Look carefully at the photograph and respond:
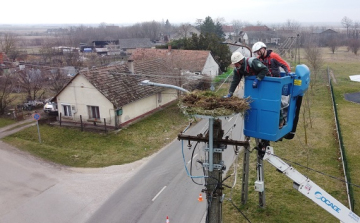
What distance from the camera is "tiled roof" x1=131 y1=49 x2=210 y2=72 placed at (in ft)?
103

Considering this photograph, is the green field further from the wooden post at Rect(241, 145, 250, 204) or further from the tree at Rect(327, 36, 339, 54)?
the tree at Rect(327, 36, 339, 54)

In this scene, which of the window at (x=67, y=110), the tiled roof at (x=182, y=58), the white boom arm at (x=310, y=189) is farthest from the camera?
the tiled roof at (x=182, y=58)

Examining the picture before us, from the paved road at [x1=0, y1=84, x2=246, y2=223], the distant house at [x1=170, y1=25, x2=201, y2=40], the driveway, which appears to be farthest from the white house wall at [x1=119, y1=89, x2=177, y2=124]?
the distant house at [x1=170, y1=25, x2=201, y2=40]

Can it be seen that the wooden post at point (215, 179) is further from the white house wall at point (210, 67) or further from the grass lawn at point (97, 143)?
the white house wall at point (210, 67)

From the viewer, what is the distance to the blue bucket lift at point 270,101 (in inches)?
251

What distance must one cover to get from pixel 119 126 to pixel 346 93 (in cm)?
2465

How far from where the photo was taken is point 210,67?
3831cm

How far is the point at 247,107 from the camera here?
610 cm

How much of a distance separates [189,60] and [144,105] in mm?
12145

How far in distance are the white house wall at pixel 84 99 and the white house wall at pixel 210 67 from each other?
51.4 ft

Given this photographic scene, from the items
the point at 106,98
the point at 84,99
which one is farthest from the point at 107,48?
the point at 106,98

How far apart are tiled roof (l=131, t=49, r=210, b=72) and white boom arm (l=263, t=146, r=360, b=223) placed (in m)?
23.5

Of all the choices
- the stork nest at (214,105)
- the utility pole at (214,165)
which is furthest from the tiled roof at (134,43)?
the utility pole at (214,165)

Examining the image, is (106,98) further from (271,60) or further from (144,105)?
(271,60)
